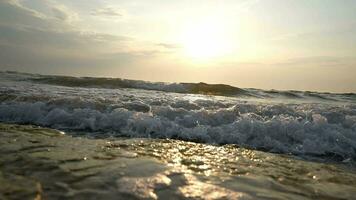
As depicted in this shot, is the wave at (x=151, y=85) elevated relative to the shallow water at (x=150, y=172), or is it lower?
elevated

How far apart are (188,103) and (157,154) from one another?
4.86m

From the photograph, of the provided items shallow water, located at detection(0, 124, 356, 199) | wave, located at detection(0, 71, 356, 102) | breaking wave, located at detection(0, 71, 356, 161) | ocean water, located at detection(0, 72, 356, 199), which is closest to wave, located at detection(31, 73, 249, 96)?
wave, located at detection(0, 71, 356, 102)

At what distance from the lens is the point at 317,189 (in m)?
3.46

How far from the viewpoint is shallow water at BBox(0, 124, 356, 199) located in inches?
117

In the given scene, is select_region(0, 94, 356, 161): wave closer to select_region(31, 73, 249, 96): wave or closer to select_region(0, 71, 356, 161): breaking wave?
select_region(0, 71, 356, 161): breaking wave

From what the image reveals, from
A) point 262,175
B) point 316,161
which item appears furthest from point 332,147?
point 262,175

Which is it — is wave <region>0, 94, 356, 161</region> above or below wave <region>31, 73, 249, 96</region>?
below

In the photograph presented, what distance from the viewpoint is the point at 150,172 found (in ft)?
11.6

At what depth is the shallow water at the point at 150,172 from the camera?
117 inches

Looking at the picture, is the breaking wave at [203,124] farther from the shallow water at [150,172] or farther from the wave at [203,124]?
the shallow water at [150,172]

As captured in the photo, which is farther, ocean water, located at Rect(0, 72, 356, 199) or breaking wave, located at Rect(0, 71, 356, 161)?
breaking wave, located at Rect(0, 71, 356, 161)

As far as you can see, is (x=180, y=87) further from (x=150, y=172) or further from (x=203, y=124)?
(x=150, y=172)

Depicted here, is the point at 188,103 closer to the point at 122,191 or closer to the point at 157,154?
the point at 157,154

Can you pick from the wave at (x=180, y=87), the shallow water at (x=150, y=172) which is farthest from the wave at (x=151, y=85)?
the shallow water at (x=150, y=172)
